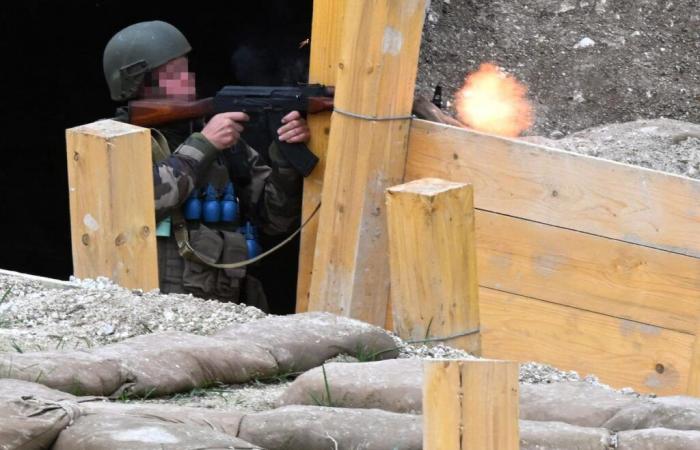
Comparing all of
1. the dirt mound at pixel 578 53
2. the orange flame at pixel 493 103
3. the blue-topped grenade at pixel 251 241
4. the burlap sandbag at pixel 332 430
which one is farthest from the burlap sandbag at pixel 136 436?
the dirt mound at pixel 578 53

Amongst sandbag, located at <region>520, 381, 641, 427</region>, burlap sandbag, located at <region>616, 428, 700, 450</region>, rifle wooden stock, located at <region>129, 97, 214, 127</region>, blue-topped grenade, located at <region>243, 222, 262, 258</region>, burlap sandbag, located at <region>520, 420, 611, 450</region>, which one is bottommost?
blue-topped grenade, located at <region>243, 222, 262, 258</region>

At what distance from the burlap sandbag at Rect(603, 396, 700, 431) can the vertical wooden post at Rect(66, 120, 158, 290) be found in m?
2.31

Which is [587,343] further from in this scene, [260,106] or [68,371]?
[68,371]

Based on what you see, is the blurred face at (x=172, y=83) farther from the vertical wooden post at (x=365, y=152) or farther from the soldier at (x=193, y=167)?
the vertical wooden post at (x=365, y=152)

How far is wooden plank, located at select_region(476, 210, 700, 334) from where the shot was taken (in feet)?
18.9

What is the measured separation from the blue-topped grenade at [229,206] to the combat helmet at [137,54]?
2.42 feet

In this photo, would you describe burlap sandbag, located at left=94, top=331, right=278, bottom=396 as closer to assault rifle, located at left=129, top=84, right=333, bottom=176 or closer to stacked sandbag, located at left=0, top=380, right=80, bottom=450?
stacked sandbag, located at left=0, top=380, right=80, bottom=450

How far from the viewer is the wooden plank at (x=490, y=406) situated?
272 centimetres

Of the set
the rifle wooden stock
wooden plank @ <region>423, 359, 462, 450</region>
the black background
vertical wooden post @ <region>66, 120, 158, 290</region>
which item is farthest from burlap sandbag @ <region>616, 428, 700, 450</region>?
the black background

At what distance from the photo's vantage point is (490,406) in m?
2.75

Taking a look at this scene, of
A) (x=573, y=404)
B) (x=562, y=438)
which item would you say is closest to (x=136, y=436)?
(x=562, y=438)

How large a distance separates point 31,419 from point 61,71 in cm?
837

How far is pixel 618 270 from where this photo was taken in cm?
587

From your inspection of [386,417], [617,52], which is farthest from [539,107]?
[386,417]
